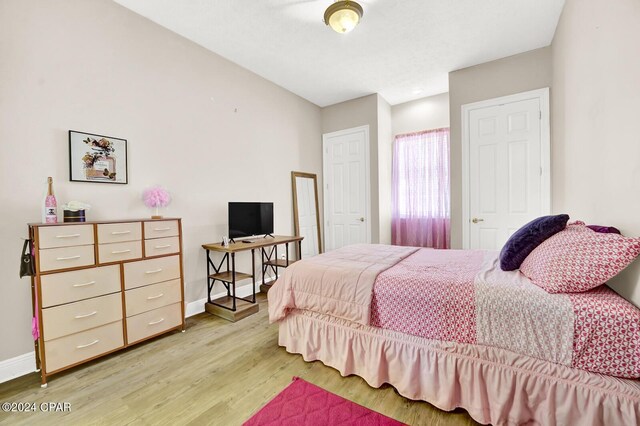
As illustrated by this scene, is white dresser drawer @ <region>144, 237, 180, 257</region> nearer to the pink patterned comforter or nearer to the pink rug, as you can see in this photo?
the pink rug

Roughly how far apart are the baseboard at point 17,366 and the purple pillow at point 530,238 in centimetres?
347

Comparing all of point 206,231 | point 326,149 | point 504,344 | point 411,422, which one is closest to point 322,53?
point 326,149

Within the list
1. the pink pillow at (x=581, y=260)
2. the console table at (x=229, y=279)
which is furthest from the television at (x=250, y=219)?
the pink pillow at (x=581, y=260)

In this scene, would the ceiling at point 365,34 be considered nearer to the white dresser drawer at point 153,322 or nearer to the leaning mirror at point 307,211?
the leaning mirror at point 307,211

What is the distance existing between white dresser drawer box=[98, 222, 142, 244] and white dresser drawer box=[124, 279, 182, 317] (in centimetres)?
44

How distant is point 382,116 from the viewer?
4.64 meters

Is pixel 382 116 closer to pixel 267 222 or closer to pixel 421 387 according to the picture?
pixel 267 222

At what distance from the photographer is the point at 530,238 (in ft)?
5.61

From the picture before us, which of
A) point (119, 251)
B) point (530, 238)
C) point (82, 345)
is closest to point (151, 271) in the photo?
point (119, 251)

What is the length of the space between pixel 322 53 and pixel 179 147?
79.3 inches

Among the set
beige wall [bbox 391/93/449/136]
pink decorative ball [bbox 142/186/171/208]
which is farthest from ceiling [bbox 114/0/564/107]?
pink decorative ball [bbox 142/186/171/208]

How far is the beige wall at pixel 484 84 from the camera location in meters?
3.26

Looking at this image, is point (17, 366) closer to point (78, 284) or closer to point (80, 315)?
point (80, 315)

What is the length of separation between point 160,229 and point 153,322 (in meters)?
0.82
